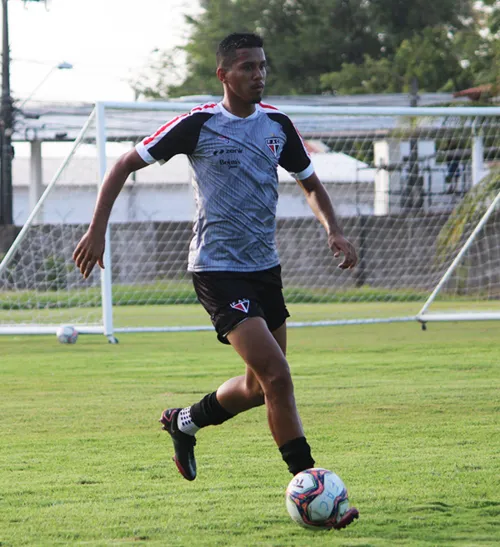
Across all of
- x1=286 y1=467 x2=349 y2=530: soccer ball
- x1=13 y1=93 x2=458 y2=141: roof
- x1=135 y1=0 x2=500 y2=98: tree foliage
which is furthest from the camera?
x1=135 y1=0 x2=500 y2=98: tree foliage

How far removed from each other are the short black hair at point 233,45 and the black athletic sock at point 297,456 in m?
1.80

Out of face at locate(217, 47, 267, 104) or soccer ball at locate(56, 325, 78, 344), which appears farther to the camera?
soccer ball at locate(56, 325, 78, 344)

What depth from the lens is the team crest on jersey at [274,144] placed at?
17.5ft

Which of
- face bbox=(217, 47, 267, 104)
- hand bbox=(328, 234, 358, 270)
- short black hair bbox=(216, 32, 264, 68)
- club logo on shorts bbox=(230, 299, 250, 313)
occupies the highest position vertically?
short black hair bbox=(216, 32, 264, 68)

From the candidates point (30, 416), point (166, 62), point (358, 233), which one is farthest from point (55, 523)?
point (166, 62)

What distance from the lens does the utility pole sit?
25.7m

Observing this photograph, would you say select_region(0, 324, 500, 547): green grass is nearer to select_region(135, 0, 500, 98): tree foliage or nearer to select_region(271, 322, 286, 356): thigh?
A: select_region(271, 322, 286, 356): thigh

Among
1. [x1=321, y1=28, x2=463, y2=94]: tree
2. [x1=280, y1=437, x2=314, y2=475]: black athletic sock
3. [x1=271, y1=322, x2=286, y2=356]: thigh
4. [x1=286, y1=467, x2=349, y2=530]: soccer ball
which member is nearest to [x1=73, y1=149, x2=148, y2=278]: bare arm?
[x1=271, y1=322, x2=286, y2=356]: thigh

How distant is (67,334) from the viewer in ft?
44.4

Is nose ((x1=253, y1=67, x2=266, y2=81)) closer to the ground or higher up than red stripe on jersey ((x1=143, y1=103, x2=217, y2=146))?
higher up

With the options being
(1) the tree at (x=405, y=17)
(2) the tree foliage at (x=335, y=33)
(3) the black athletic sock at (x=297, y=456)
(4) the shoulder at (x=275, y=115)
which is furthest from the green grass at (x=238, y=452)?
(1) the tree at (x=405, y=17)

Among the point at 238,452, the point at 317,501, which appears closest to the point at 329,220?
the point at 238,452

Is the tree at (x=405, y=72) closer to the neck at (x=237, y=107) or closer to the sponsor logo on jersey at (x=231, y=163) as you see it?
the neck at (x=237, y=107)

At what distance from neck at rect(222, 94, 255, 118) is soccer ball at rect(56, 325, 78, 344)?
8578 millimetres
